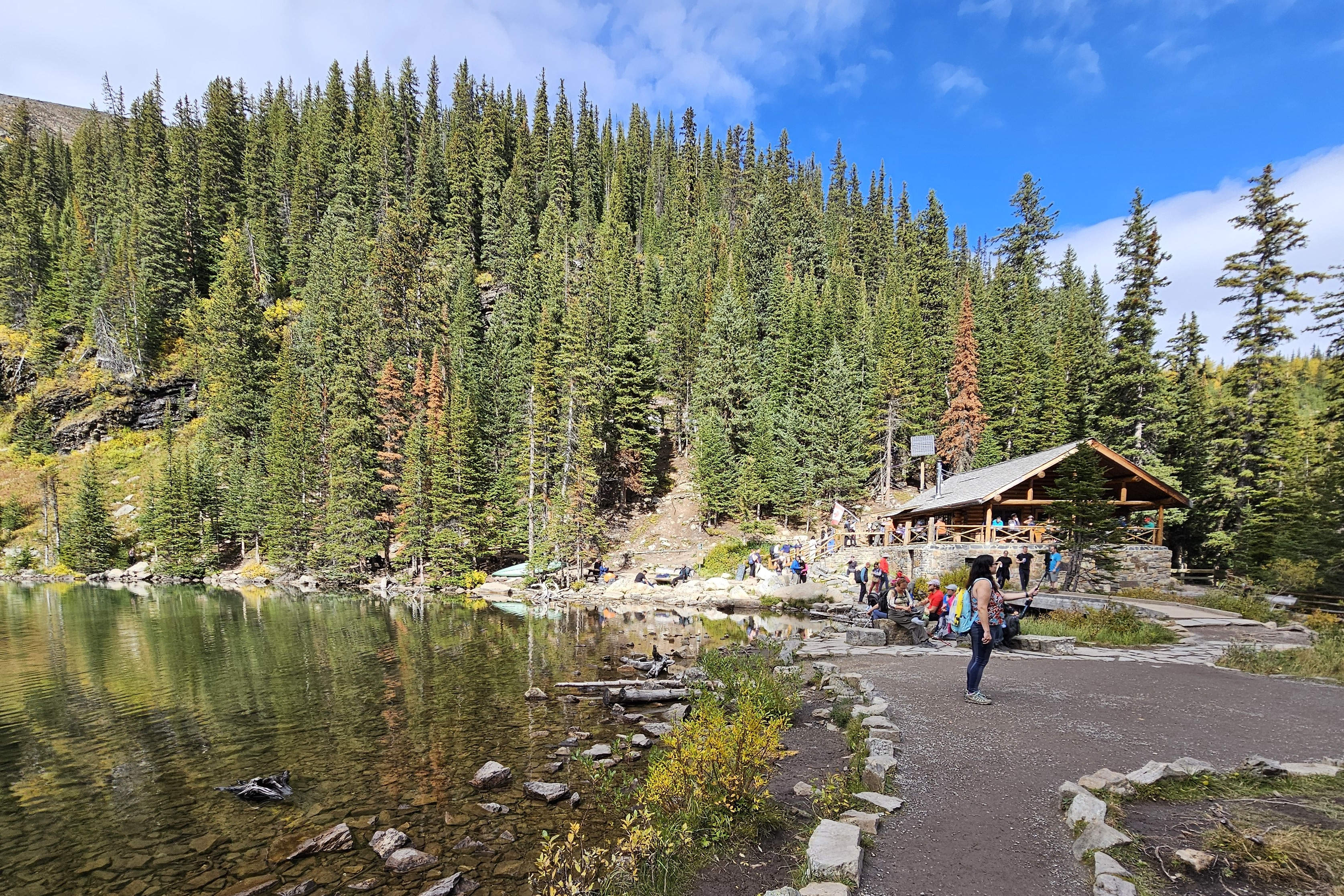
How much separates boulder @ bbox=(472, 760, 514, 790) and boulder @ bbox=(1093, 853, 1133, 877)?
8286 millimetres

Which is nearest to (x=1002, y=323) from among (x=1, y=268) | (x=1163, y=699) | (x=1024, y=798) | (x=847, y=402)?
(x=847, y=402)

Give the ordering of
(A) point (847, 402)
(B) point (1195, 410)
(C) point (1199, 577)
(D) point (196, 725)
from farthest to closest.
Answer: (A) point (847, 402) → (B) point (1195, 410) → (C) point (1199, 577) → (D) point (196, 725)

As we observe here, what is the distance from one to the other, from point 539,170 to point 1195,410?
3230 inches

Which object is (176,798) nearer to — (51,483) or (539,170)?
(51,483)

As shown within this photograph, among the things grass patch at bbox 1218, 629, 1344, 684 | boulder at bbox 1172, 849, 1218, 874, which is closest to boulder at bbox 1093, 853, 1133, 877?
boulder at bbox 1172, 849, 1218, 874

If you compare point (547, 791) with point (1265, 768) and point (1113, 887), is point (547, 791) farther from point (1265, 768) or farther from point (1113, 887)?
point (1265, 768)

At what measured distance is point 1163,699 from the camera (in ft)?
30.9

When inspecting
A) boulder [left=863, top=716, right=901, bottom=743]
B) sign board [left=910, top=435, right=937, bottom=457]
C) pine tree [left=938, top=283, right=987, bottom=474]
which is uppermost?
pine tree [left=938, top=283, right=987, bottom=474]

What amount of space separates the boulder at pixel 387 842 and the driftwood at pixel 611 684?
679 cm

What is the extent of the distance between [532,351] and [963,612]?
142ft

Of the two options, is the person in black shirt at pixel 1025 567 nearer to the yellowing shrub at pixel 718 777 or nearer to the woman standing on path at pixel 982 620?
the woman standing on path at pixel 982 620

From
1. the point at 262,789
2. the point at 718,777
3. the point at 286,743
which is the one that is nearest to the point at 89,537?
the point at 286,743

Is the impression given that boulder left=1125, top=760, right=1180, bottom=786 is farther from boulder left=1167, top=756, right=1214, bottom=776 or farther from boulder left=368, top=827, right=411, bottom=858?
boulder left=368, top=827, right=411, bottom=858

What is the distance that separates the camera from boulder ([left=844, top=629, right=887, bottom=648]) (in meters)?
16.4
